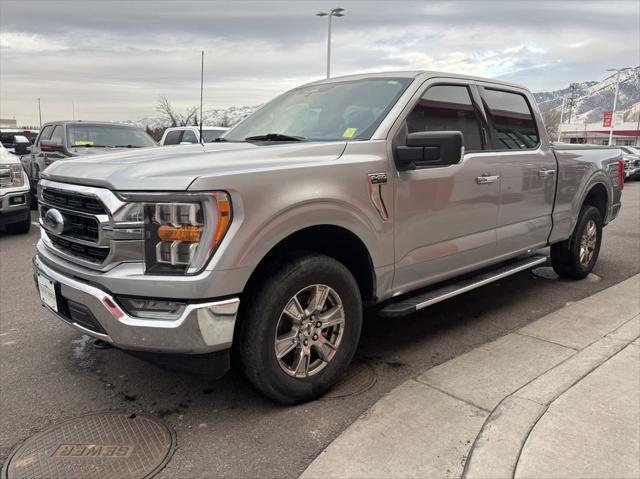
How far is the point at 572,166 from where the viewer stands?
5.32 metres

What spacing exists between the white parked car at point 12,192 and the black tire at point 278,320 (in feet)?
22.0

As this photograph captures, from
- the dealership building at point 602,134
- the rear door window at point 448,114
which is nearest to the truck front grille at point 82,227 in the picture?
the rear door window at point 448,114

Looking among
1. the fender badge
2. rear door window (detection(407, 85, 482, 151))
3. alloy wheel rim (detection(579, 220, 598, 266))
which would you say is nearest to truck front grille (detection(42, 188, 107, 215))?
the fender badge

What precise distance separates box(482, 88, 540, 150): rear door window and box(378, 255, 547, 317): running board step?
101 cm

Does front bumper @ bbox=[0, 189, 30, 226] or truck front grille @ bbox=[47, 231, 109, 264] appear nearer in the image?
truck front grille @ bbox=[47, 231, 109, 264]

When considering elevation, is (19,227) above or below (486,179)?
below

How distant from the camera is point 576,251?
5.73 metres

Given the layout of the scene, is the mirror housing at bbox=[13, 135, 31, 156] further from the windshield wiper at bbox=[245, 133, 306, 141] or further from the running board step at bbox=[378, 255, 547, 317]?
the running board step at bbox=[378, 255, 547, 317]

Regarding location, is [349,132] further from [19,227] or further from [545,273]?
[19,227]

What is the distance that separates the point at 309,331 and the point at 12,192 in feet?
22.4

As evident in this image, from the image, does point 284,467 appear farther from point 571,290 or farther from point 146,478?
point 571,290

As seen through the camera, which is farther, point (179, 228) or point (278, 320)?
point (278, 320)

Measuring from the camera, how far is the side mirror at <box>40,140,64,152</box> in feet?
31.2

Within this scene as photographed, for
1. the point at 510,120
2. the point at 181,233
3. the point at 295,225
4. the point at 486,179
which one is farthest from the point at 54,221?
the point at 510,120
